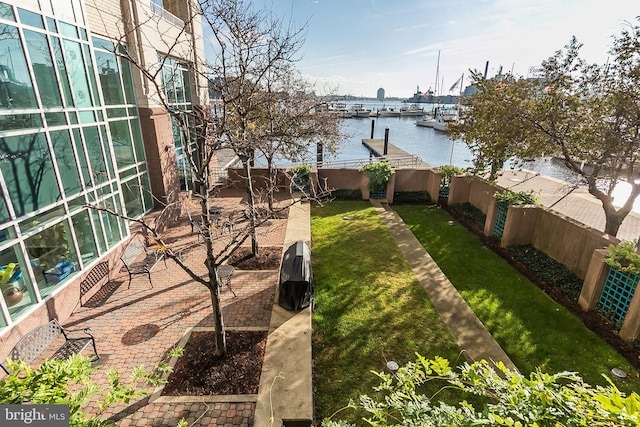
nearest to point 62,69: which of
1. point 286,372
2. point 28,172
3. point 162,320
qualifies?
point 28,172

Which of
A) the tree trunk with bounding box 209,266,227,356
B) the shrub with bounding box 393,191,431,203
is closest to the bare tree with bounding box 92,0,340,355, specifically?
the tree trunk with bounding box 209,266,227,356

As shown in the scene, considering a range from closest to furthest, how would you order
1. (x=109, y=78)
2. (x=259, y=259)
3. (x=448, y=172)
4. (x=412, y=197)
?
(x=259, y=259) → (x=109, y=78) → (x=448, y=172) → (x=412, y=197)

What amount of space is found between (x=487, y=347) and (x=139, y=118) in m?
14.0

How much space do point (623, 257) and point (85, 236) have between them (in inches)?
535

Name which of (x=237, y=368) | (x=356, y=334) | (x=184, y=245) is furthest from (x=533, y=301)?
(x=184, y=245)

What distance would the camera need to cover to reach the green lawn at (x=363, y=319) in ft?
20.0

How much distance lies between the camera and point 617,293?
745 centimetres

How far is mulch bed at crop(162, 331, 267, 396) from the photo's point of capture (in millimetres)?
5609

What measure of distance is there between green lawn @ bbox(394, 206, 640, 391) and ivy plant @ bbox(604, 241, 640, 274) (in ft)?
5.49

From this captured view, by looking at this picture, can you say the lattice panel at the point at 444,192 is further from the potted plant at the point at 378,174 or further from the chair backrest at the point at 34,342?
the chair backrest at the point at 34,342

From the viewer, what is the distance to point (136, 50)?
38.5 ft

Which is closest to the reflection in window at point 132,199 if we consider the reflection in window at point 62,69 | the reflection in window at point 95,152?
the reflection in window at point 95,152

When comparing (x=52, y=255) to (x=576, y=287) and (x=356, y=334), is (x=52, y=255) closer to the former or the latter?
(x=356, y=334)

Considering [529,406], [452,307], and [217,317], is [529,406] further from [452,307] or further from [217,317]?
[452,307]
